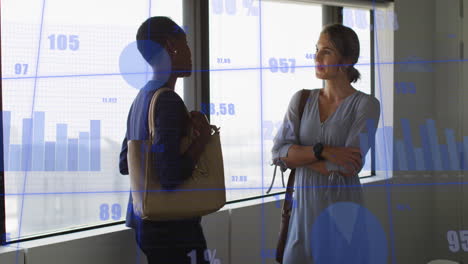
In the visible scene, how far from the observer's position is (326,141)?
3.24 feet

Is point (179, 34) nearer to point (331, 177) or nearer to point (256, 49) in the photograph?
point (256, 49)

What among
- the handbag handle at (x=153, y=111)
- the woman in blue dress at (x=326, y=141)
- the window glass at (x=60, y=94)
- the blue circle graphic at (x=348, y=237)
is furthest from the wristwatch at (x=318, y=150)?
the window glass at (x=60, y=94)

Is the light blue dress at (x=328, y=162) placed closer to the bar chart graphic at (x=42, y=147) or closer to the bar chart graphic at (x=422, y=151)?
the bar chart graphic at (x=422, y=151)

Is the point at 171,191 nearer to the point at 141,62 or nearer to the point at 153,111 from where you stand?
the point at 153,111

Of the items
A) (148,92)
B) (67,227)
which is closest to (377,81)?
(148,92)

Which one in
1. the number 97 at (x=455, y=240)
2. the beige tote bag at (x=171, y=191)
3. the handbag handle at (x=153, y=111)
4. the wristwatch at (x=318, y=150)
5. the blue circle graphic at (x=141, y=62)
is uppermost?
the blue circle graphic at (x=141, y=62)

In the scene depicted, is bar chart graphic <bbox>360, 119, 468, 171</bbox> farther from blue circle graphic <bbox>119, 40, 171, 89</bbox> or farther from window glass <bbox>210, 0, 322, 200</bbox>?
blue circle graphic <bbox>119, 40, 171, 89</bbox>

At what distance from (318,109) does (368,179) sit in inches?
7.2

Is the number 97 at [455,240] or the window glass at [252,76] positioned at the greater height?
the window glass at [252,76]

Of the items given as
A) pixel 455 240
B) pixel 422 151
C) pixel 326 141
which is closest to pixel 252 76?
pixel 326 141

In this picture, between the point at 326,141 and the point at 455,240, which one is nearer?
the point at 326,141

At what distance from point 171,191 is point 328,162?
32 cm

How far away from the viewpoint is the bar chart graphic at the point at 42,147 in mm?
1056

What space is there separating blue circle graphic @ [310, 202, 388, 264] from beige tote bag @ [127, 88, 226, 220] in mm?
238
